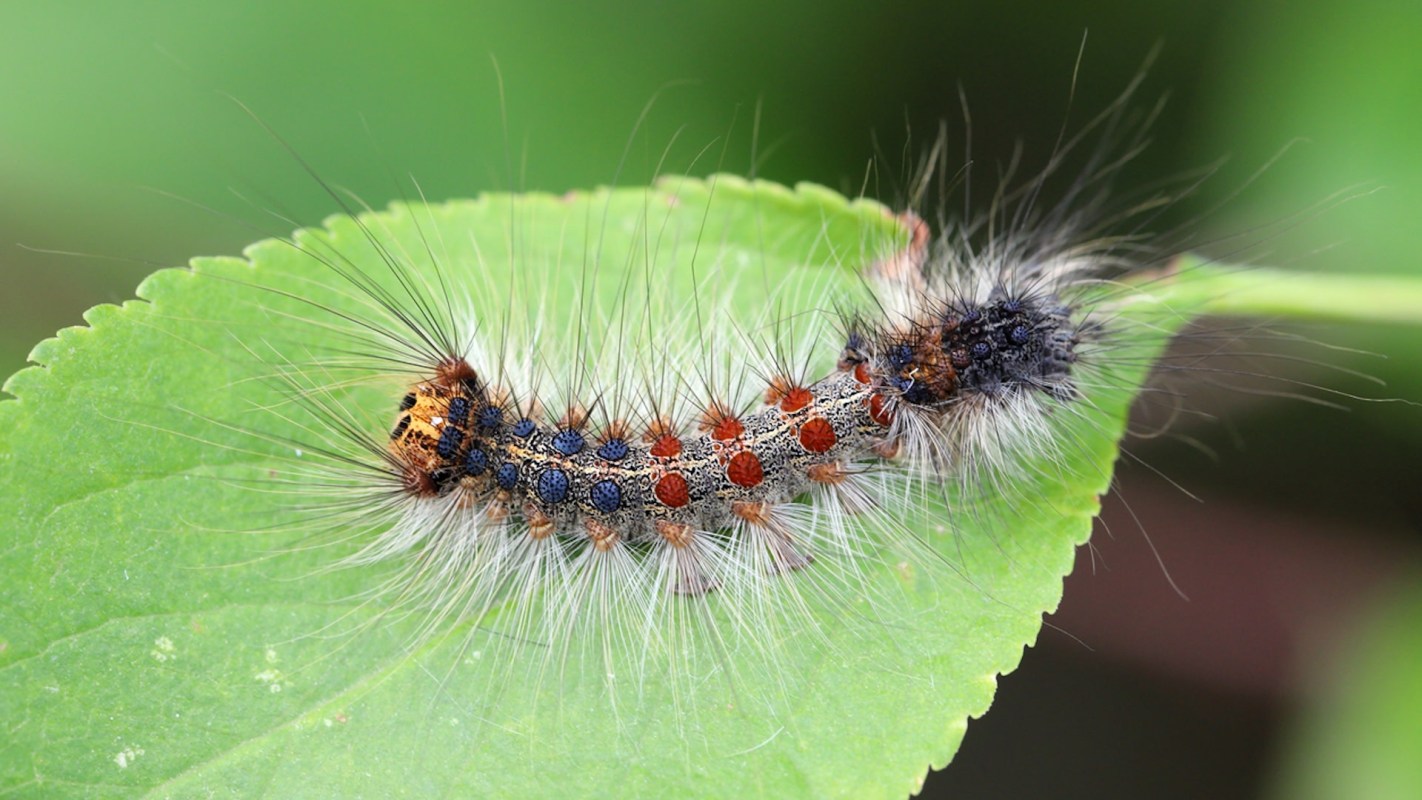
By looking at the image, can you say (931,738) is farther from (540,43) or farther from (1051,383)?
(540,43)

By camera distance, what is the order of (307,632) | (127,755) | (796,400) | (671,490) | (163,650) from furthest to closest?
1. (796,400)
2. (671,490)
3. (307,632)
4. (163,650)
5. (127,755)

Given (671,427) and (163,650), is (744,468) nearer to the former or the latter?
(671,427)

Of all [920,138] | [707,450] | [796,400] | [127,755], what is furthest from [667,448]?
[920,138]

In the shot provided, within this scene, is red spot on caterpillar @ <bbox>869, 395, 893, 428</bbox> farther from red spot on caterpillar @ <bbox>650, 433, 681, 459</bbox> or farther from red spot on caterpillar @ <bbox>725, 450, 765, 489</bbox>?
red spot on caterpillar @ <bbox>650, 433, 681, 459</bbox>

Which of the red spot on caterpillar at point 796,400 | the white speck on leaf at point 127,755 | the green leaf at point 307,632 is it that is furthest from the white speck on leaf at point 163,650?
the red spot on caterpillar at point 796,400

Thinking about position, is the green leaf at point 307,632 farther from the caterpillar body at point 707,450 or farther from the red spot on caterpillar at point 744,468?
the red spot on caterpillar at point 744,468

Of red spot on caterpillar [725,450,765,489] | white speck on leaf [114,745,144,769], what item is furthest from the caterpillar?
white speck on leaf [114,745,144,769]

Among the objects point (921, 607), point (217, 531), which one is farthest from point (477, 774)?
point (921, 607)

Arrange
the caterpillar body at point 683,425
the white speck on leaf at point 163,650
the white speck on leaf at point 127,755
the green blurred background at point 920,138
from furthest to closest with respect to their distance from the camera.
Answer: the green blurred background at point 920,138 < the caterpillar body at point 683,425 < the white speck on leaf at point 163,650 < the white speck on leaf at point 127,755
